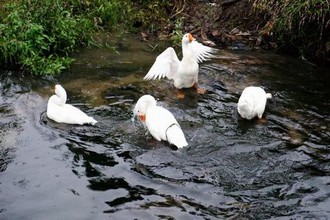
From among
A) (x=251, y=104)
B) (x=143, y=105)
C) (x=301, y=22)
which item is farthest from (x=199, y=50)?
(x=143, y=105)

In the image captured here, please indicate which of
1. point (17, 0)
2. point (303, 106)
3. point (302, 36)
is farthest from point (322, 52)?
point (17, 0)

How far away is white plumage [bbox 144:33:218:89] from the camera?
802cm

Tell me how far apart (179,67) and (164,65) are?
300 millimetres

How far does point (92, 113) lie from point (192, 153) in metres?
1.89

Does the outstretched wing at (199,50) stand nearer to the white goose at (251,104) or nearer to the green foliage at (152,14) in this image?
the white goose at (251,104)

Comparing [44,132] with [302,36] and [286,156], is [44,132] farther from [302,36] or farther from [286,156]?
[302,36]

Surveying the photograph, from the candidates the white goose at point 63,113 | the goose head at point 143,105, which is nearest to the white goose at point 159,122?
the goose head at point 143,105

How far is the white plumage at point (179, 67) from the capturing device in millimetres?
8016

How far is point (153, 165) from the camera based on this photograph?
5.83 metres

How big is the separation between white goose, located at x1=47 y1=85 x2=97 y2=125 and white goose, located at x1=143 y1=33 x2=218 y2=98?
1668 mm

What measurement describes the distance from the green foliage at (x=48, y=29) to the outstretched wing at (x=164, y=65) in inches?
65.1

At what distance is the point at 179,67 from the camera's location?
8086 millimetres

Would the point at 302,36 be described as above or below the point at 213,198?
above

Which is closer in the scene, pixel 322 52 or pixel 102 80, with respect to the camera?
pixel 102 80
